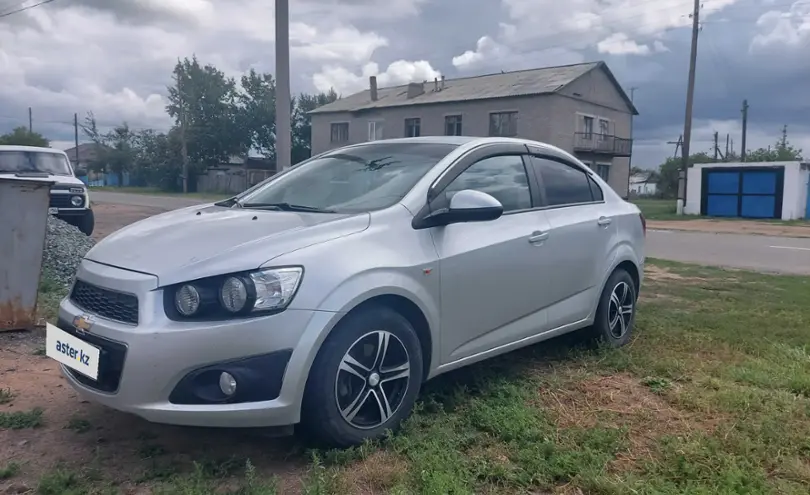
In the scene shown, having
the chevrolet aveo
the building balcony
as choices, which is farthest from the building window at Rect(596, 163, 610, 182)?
the chevrolet aveo

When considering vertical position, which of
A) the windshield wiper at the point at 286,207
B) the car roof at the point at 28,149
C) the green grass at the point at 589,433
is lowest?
the green grass at the point at 589,433

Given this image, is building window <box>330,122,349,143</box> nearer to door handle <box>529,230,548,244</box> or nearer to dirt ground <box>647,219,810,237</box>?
dirt ground <box>647,219,810,237</box>

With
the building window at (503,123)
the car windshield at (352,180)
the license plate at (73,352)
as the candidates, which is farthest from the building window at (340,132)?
the license plate at (73,352)

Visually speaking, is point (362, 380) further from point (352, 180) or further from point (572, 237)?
point (572, 237)

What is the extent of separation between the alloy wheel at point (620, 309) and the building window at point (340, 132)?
41.8 m

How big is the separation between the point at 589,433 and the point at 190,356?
1963 millimetres

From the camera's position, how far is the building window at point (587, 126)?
3975 centimetres

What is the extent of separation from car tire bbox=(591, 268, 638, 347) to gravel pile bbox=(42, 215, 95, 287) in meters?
5.21

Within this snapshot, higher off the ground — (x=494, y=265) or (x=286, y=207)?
(x=286, y=207)

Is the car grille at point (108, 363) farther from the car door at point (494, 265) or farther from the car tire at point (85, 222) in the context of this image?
the car tire at point (85, 222)

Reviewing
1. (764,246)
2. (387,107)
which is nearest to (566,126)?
(387,107)

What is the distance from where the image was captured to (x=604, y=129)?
4234cm

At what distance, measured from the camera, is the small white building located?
2620 centimetres

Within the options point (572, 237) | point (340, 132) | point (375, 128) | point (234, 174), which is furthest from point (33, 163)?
point (234, 174)
